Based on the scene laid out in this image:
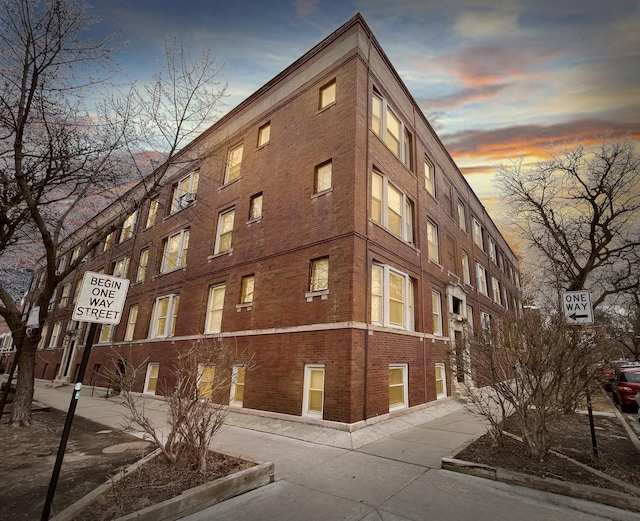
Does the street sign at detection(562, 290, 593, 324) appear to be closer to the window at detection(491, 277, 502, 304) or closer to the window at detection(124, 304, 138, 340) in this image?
the window at detection(124, 304, 138, 340)

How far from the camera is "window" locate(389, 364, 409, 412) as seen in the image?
10.5 metres

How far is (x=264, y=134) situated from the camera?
1515cm

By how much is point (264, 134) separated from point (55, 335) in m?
27.0

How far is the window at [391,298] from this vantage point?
1064 cm

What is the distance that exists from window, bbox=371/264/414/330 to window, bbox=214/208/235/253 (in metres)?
7.12

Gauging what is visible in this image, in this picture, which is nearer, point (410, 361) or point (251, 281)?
point (410, 361)

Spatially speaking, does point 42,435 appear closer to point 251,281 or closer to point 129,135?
point 251,281

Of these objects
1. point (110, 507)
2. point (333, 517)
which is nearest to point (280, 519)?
point (333, 517)

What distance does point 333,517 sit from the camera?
3.87 meters

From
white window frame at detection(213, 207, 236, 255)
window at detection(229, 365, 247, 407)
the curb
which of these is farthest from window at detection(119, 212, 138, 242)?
the curb

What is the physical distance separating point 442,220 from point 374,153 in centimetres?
737

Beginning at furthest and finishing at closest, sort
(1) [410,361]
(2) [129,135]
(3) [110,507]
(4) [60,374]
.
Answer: (4) [60,374] < (1) [410,361] < (2) [129,135] < (3) [110,507]

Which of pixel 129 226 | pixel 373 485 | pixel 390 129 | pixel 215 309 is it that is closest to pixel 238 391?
pixel 215 309

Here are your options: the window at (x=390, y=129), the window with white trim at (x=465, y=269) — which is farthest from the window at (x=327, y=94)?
the window with white trim at (x=465, y=269)
